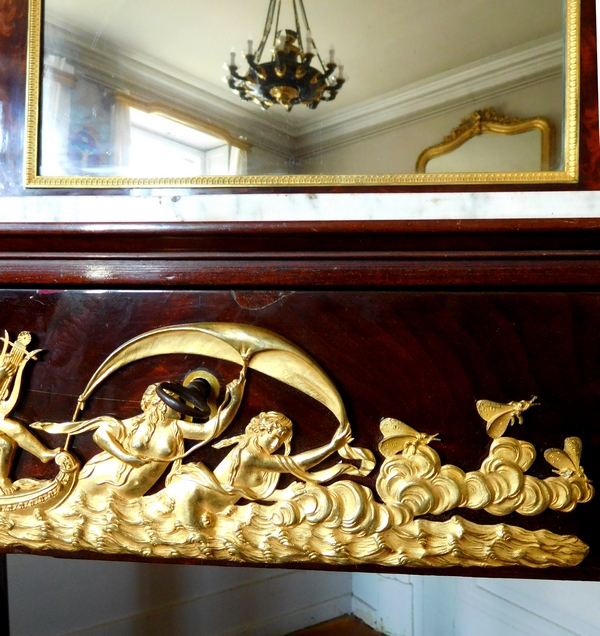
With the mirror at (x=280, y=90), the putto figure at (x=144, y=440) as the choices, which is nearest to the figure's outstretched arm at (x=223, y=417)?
the putto figure at (x=144, y=440)

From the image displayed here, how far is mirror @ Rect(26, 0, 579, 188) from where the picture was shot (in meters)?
0.32


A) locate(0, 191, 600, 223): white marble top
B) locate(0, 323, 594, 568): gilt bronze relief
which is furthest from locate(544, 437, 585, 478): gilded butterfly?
locate(0, 191, 600, 223): white marble top

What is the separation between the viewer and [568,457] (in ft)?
0.95

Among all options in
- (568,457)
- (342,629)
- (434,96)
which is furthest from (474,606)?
(434,96)

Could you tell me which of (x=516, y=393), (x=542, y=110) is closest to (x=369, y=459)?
(x=516, y=393)

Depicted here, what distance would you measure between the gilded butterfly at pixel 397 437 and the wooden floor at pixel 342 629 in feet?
2.34

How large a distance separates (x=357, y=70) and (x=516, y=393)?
19 cm

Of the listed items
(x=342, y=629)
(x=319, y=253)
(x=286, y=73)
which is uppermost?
(x=286, y=73)

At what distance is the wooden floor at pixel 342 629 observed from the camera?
2.95ft

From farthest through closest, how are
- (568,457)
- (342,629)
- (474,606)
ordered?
(342,629) → (474,606) → (568,457)

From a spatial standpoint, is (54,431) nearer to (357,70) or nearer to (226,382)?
(226,382)

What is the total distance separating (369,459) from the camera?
30 cm

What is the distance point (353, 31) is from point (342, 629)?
860 millimetres

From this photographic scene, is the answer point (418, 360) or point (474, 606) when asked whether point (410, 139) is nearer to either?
point (418, 360)
